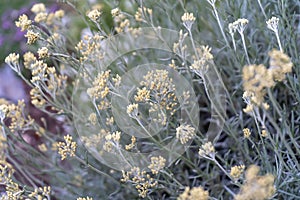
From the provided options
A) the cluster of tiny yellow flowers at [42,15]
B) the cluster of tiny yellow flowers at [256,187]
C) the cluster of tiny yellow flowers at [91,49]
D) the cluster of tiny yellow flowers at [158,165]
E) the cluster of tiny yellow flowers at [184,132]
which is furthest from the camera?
the cluster of tiny yellow flowers at [42,15]

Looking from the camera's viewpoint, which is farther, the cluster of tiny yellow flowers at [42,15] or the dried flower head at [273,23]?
the cluster of tiny yellow flowers at [42,15]

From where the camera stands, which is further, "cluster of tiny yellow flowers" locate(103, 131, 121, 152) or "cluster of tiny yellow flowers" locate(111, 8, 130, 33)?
"cluster of tiny yellow flowers" locate(111, 8, 130, 33)

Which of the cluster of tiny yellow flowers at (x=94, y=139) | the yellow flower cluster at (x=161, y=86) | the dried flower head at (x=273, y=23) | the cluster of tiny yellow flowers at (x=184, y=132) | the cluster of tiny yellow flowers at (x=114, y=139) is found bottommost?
the cluster of tiny yellow flowers at (x=94, y=139)

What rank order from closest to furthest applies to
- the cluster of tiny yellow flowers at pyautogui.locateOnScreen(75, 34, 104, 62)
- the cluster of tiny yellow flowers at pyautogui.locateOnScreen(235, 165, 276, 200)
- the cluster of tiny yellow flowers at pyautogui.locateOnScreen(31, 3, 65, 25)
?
1. the cluster of tiny yellow flowers at pyautogui.locateOnScreen(235, 165, 276, 200)
2. the cluster of tiny yellow flowers at pyautogui.locateOnScreen(75, 34, 104, 62)
3. the cluster of tiny yellow flowers at pyautogui.locateOnScreen(31, 3, 65, 25)

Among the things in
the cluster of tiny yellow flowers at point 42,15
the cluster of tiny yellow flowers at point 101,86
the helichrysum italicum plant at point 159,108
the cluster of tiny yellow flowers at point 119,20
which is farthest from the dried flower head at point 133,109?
the cluster of tiny yellow flowers at point 42,15

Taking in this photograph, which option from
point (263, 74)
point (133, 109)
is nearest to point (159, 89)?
point (133, 109)

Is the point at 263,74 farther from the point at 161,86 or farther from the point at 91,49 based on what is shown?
the point at 91,49

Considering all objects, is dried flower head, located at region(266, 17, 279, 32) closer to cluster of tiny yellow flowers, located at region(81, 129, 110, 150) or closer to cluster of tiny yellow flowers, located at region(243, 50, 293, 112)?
cluster of tiny yellow flowers, located at region(243, 50, 293, 112)

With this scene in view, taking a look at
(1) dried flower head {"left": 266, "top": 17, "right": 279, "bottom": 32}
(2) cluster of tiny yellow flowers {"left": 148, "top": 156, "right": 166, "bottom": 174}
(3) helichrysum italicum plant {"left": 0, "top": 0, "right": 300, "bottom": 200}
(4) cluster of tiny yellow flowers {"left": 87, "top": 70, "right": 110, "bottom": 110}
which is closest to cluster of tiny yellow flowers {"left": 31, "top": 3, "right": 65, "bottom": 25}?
(3) helichrysum italicum plant {"left": 0, "top": 0, "right": 300, "bottom": 200}

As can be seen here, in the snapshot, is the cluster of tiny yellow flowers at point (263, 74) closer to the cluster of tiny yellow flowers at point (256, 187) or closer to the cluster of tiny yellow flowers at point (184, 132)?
the cluster of tiny yellow flowers at point (256, 187)

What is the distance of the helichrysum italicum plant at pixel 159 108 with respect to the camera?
1581 millimetres

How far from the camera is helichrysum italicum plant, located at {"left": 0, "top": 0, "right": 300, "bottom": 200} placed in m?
1.58

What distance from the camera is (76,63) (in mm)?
1742

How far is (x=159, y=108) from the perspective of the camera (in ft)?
5.37
